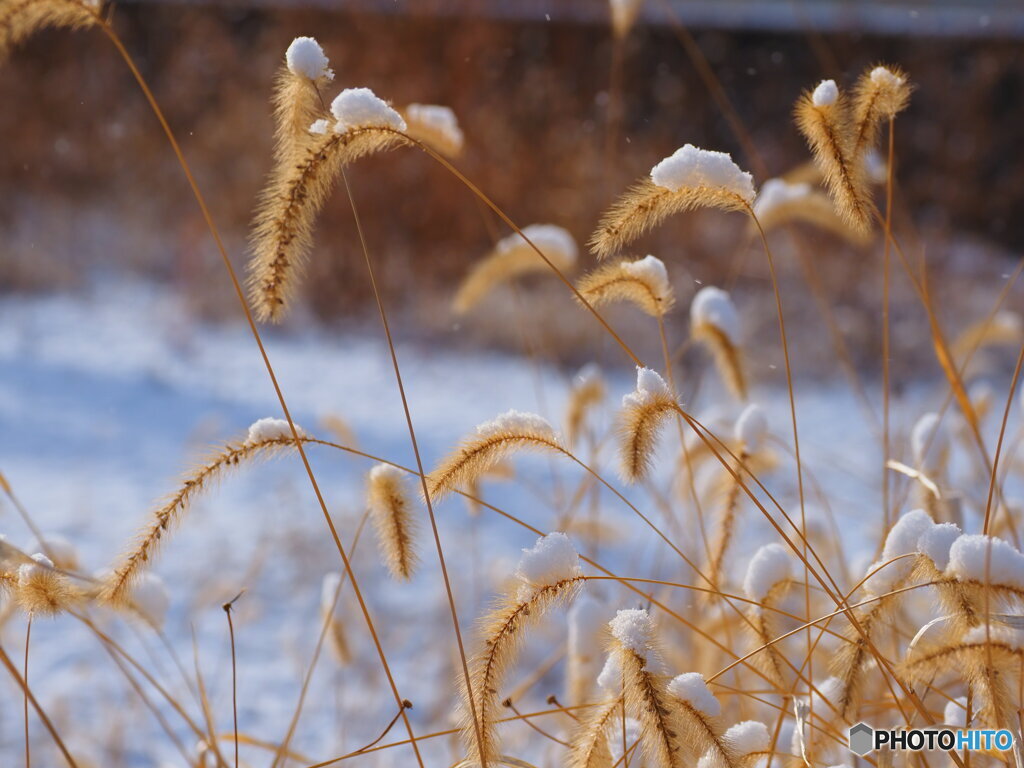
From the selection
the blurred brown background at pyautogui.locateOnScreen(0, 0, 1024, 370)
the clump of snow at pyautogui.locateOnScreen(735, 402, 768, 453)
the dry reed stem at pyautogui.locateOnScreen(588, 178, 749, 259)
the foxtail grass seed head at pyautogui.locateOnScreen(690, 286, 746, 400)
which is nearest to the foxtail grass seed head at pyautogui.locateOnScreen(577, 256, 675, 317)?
the dry reed stem at pyautogui.locateOnScreen(588, 178, 749, 259)

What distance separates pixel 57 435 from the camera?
4.24m

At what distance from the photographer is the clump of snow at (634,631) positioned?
2.82ft

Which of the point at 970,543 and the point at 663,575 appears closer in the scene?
the point at 970,543

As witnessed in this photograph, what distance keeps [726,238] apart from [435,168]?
6.31 ft

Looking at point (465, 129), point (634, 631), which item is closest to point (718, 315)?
point (634, 631)

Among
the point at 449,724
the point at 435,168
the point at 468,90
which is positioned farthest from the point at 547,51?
the point at 449,724

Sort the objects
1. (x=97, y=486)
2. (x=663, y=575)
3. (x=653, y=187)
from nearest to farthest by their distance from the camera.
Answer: (x=653, y=187) < (x=663, y=575) < (x=97, y=486)

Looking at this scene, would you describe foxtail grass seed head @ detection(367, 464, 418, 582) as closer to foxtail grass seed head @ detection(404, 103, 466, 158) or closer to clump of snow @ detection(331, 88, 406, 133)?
clump of snow @ detection(331, 88, 406, 133)

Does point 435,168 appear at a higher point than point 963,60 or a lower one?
lower

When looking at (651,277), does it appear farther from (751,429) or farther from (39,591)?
(39,591)

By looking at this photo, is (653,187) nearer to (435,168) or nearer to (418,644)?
(418,644)

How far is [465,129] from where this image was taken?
6781 mm

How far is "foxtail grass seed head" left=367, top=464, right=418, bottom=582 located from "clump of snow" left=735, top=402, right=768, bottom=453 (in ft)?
1.62

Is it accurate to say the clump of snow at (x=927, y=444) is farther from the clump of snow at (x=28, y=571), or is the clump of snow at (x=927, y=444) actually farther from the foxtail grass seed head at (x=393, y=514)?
the clump of snow at (x=28, y=571)
